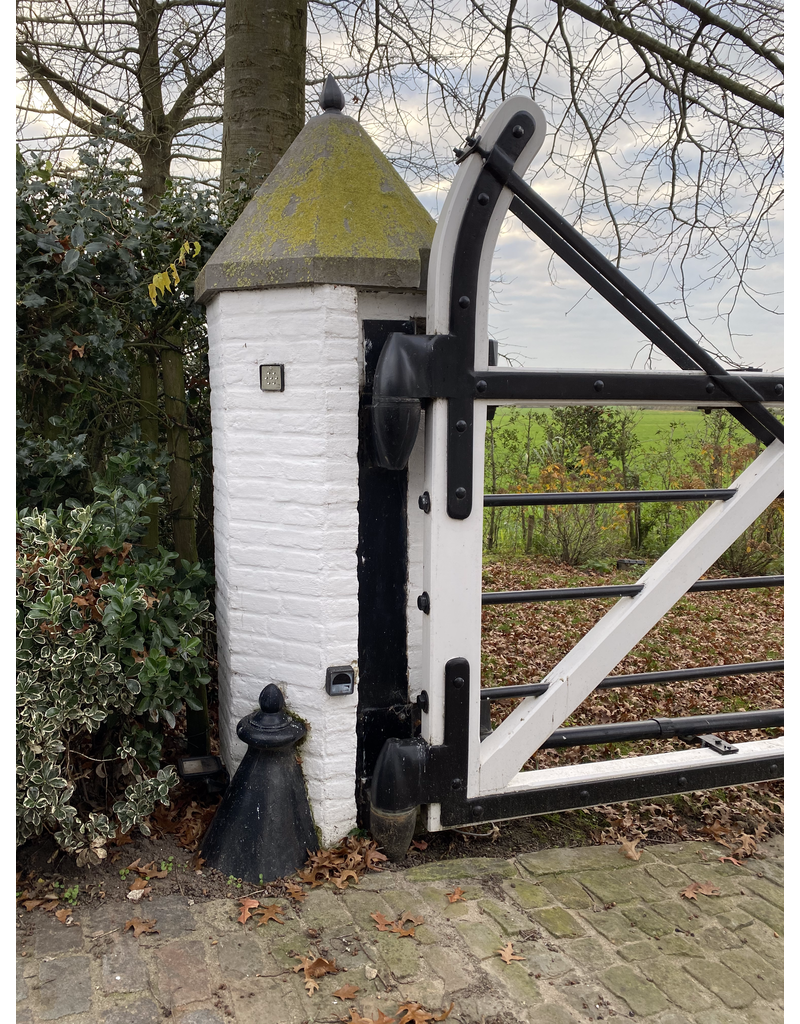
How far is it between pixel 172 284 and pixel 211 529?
1310 mm

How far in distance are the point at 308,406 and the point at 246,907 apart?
5.75 feet

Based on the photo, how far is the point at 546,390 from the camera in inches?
110

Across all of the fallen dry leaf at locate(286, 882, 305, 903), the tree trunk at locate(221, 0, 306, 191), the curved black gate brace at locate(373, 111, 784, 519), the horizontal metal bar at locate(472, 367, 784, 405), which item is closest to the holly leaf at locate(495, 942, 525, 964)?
the fallen dry leaf at locate(286, 882, 305, 903)

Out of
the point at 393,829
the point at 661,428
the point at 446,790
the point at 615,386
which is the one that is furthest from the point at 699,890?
the point at 661,428

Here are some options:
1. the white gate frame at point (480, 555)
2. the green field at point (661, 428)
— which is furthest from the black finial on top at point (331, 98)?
the green field at point (661, 428)

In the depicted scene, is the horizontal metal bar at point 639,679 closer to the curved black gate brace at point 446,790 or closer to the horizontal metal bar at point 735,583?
the curved black gate brace at point 446,790

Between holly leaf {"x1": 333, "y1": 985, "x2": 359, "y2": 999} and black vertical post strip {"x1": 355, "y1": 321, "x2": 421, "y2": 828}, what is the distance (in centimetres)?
79

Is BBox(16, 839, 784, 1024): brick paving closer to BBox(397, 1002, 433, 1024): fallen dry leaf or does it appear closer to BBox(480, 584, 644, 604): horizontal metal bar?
BBox(397, 1002, 433, 1024): fallen dry leaf

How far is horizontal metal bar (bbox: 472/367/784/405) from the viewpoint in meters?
2.73

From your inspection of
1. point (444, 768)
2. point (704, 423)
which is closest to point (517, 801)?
point (444, 768)

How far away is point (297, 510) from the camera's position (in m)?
2.84

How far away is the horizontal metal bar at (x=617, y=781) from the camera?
2.95m

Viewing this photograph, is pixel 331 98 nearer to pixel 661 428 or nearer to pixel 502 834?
pixel 502 834
